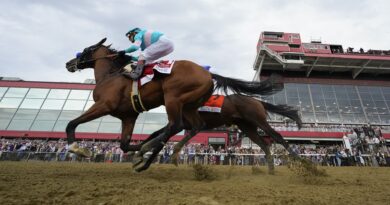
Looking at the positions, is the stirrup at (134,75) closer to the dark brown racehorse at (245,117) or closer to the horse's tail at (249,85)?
the horse's tail at (249,85)

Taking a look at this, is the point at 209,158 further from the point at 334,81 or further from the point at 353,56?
the point at 353,56

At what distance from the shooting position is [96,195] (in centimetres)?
262

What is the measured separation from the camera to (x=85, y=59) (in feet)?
19.2

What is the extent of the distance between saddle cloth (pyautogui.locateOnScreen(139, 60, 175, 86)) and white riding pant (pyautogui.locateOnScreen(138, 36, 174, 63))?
0.88 ft

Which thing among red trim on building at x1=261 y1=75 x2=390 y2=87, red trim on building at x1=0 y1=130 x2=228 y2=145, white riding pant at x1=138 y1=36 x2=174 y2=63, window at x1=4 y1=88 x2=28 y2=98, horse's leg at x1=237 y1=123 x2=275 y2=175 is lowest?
horse's leg at x1=237 y1=123 x2=275 y2=175

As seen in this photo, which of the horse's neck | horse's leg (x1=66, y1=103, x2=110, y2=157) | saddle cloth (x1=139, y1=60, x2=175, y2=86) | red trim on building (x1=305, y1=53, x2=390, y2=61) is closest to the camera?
horse's leg (x1=66, y1=103, x2=110, y2=157)

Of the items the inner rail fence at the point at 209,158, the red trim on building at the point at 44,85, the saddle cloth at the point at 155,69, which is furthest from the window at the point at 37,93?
the saddle cloth at the point at 155,69

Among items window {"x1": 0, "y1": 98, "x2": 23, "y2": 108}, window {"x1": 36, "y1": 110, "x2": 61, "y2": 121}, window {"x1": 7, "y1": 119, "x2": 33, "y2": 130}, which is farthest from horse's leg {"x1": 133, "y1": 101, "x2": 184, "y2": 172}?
window {"x1": 0, "y1": 98, "x2": 23, "y2": 108}

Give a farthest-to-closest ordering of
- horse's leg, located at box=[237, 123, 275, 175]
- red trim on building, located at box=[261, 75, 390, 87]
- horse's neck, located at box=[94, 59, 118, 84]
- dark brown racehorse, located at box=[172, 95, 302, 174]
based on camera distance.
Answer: red trim on building, located at box=[261, 75, 390, 87]
horse's leg, located at box=[237, 123, 275, 175]
dark brown racehorse, located at box=[172, 95, 302, 174]
horse's neck, located at box=[94, 59, 118, 84]

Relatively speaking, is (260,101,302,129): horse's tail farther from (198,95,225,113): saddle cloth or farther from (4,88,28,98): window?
(4,88,28,98): window

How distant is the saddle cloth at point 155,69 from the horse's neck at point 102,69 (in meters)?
1.00

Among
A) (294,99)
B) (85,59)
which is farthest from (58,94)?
(294,99)

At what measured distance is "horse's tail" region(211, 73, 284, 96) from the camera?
18.7 ft

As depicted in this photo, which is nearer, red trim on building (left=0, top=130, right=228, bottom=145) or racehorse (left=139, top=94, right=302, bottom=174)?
racehorse (left=139, top=94, right=302, bottom=174)
